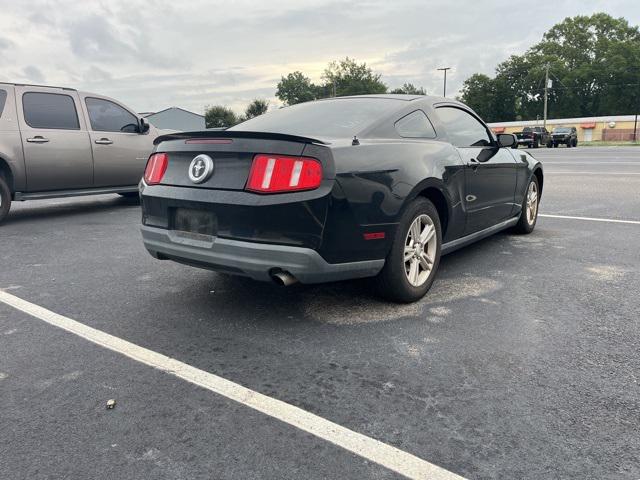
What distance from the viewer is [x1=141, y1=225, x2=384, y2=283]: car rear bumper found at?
Result: 121 inches

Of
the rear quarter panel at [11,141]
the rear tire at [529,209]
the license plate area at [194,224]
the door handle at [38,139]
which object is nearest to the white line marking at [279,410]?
the license plate area at [194,224]

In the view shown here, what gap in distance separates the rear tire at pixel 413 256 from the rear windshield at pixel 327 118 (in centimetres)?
68

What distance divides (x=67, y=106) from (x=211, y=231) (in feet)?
18.8

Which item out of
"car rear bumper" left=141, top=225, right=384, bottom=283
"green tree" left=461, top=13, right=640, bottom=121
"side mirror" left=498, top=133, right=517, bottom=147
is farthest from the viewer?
"green tree" left=461, top=13, right=640, bottom=121

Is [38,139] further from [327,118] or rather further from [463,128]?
[463,128]

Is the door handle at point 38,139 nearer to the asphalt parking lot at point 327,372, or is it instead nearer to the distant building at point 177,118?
the asphalt parking lot at point 327,372

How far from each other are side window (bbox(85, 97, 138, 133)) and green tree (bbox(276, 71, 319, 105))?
381 feet

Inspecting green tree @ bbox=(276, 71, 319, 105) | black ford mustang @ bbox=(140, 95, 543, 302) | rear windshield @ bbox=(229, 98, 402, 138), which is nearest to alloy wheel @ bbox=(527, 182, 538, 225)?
black ford mustang @ bbox=(140, 95, 543, 302)

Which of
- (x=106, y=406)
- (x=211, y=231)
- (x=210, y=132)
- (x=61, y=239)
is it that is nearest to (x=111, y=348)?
(x=106, y=406)

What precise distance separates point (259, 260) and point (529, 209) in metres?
4.06

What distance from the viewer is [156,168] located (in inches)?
147

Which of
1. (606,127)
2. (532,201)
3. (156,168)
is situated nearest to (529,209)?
(532,201)

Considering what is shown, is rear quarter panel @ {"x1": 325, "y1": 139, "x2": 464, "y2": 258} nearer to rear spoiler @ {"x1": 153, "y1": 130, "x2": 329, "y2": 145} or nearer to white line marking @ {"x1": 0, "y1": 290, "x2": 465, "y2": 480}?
rear spoiler @ {"x1": 153, "y1": 130, "x2": 329, "y2": 145}

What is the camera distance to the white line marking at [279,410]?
6.47 feet
